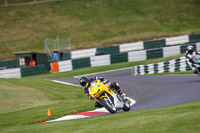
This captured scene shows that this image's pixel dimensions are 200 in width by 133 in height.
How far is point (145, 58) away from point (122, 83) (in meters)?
11.2

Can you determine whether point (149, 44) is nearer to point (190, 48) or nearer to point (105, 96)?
point (190, 48)

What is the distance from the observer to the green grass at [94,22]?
139 ft

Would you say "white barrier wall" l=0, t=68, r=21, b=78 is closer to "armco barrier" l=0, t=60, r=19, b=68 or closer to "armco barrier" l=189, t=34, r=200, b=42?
"armco barrier" l=0, t=60, r=19, b=68

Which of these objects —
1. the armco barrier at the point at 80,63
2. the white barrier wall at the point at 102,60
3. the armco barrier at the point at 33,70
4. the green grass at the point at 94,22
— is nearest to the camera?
the white barrier wall at the point at 102,60

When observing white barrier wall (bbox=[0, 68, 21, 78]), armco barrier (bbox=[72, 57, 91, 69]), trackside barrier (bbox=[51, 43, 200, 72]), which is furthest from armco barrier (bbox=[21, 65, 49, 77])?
armco barrier (bbox=[72, 57, 91, 69])

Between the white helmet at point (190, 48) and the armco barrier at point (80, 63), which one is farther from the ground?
the white helmet at point (190, 48)

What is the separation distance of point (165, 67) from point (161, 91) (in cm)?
739

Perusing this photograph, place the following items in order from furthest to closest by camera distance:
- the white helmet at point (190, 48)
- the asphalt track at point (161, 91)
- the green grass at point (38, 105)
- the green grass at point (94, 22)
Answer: the green grass at point (94, 22)
the white helmet at point (190, 48)
the asphalt track at point (161, 91)
the green grass at point (38, 105)

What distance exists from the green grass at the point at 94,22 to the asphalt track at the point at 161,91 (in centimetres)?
2273

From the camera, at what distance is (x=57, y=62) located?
3086 cm

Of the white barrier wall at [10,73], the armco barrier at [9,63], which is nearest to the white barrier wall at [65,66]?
the white barrier wall at [10,73]

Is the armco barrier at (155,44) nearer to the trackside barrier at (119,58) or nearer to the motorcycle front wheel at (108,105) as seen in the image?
the trackside barrier at (119,58)

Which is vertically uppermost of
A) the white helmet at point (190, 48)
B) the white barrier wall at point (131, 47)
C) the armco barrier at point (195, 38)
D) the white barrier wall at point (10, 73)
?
the armco barrier at point (195, 38)

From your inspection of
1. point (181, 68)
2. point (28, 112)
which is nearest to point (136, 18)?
point (181, 68)
